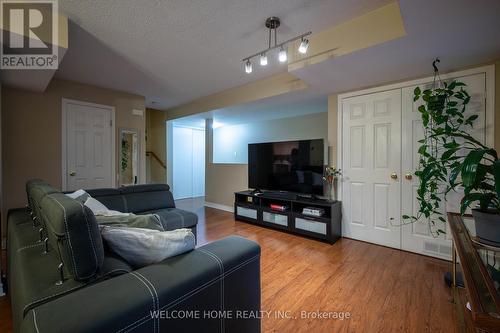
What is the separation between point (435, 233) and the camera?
2.46m

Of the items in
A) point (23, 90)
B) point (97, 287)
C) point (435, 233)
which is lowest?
point (435, 233)

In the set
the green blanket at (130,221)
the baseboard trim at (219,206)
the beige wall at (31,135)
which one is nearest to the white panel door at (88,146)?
the beige wall at (31,135)

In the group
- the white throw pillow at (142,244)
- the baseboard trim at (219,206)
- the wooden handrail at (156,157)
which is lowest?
the baseboard trim at (219,206)

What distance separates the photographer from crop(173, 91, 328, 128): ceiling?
338 cm

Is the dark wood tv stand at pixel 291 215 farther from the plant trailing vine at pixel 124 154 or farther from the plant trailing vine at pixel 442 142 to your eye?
the plant trailing vine at pixel 124 154

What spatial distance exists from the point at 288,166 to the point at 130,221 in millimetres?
2727

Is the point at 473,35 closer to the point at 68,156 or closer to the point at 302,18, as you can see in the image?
the point at 302,18

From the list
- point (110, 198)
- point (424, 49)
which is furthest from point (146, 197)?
point (424, 49)

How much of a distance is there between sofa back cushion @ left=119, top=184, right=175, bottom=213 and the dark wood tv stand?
4.50 ft

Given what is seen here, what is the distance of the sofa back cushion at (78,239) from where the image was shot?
0.75 m

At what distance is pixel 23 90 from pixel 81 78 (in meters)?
0.69

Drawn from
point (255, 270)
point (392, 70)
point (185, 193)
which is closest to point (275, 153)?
point (392, 70)

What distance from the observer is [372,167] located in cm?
284

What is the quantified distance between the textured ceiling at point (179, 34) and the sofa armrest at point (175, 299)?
6.00 ft
